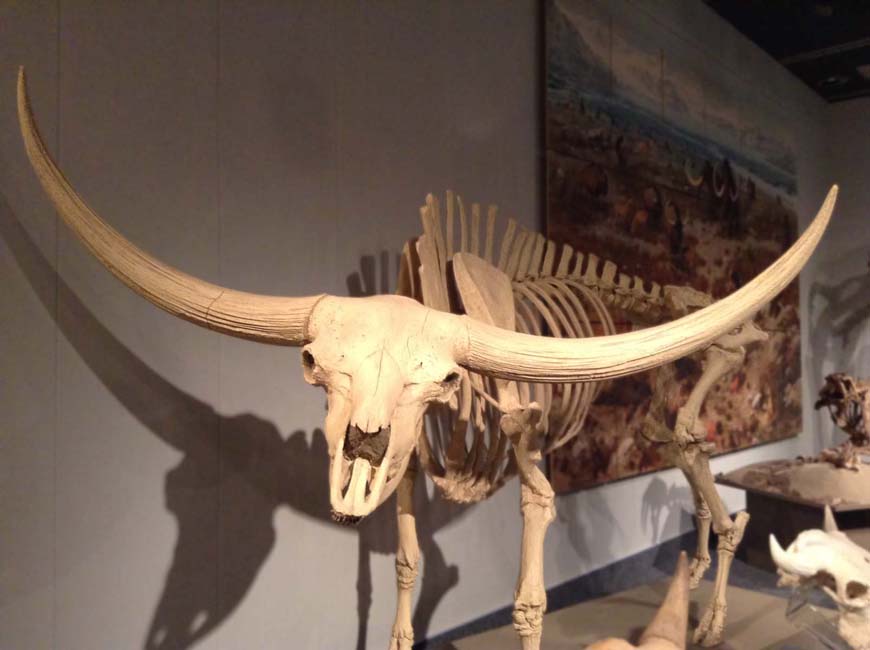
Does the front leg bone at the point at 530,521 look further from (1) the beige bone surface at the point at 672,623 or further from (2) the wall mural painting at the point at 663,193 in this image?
(2) the wall mural painting at the point at 663,193

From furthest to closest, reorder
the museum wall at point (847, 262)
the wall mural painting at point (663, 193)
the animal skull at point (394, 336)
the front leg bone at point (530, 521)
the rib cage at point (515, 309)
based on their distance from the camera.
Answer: the museum wall at point (847, 262), the wall mural painting at point (663, 193), the rib cage at point (515, 309), the front leg bone at point (530, 521), the animal skull at point (394, 336)

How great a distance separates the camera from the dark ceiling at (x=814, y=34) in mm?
4629

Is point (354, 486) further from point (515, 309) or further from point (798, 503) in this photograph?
point (798, 503)

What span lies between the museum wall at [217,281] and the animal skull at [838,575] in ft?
4.51

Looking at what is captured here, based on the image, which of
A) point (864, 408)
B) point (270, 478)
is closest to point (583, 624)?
point (270, 478)

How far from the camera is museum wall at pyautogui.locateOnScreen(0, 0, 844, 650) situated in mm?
1882

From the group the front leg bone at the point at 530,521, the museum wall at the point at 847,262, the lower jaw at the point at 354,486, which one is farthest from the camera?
the museum wall at the point at 847,262

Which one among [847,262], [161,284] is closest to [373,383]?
[161,284]

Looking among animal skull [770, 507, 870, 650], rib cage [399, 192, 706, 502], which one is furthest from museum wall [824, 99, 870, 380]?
animal skull [770, 507, 870, 650]

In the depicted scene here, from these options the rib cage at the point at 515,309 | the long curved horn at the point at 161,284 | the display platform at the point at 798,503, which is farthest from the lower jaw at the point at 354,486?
the display platform at the point at 798,503

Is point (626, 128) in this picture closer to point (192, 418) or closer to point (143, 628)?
point (192, 418)

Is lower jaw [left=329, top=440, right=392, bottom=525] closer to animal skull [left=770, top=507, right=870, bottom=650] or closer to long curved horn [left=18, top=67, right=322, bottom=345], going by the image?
long curved horn [left=18, top=67, right=322, bottom=345]

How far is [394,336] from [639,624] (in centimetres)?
220

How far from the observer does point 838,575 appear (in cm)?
215
